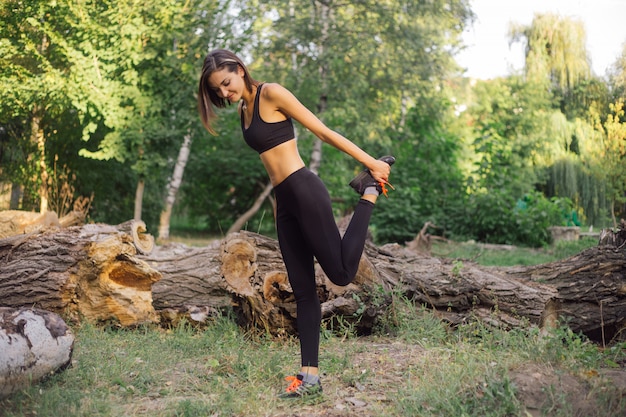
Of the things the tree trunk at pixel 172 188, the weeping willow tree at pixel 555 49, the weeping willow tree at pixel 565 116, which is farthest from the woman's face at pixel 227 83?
the weeping willow tree at pixel 555 49

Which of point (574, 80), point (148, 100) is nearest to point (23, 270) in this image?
point (148, 100)

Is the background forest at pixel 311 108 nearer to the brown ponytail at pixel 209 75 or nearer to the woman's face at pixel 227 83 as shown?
the brown ponytail at pixel 209 75

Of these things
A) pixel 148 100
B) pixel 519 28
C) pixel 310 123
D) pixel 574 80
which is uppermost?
pixel 519 28

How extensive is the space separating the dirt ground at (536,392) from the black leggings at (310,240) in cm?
31

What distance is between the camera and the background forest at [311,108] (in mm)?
11250

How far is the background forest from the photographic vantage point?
11.2m

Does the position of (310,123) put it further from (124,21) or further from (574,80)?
(574,80)

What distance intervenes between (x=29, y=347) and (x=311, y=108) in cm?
1267

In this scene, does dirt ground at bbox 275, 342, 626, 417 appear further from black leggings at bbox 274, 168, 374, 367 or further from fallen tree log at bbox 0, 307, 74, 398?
fallen tree log at bbox 0, 307, 74, 398

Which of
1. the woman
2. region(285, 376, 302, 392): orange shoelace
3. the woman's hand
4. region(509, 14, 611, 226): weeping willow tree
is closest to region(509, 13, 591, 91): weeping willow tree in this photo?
region(509, 14, 611, 226): weeping willow tree

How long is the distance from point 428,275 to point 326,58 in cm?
995

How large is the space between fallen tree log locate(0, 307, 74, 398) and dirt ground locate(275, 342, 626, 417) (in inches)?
59.9

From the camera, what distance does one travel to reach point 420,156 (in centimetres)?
1653

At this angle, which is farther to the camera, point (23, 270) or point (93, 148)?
point (93, 148)
